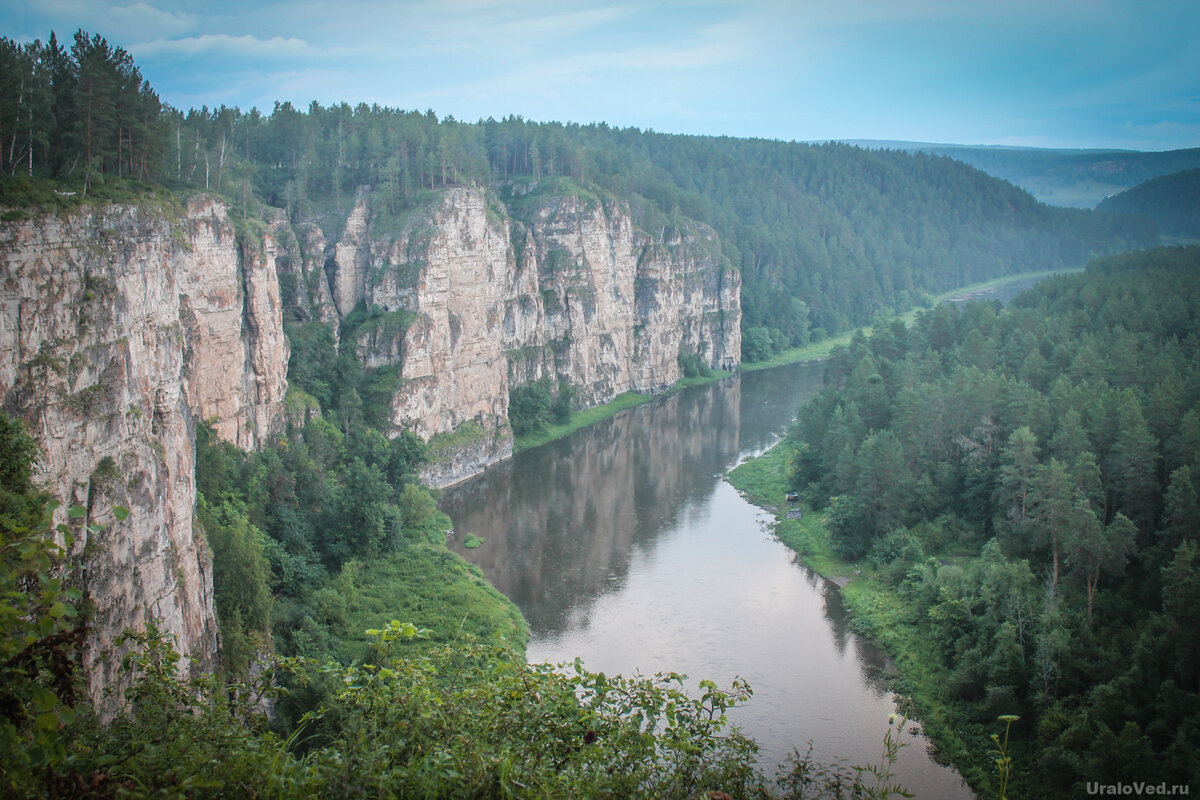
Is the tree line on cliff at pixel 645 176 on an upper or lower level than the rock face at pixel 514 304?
upper

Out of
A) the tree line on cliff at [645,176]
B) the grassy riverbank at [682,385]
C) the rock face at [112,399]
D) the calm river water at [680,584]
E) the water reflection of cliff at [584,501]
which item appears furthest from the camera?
the grassy riverbank at [682,385]

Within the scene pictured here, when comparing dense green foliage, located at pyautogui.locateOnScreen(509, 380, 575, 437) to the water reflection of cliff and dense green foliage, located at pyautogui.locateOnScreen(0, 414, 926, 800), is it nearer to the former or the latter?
the water reflection of cliff

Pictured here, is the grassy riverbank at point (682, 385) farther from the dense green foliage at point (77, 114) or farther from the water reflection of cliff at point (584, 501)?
the dense green foliage at point (77, 114)

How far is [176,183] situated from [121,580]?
2120 cm

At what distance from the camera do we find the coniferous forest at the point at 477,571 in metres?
8.59

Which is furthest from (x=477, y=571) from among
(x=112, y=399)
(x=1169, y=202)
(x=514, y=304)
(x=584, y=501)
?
(x=1169, y=202)

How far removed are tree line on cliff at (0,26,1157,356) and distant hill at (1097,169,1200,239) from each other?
4657mm

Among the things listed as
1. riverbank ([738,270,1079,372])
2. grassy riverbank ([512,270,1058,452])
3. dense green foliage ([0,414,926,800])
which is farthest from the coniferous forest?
riverbank ([738,270,1079,372])

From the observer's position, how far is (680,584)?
124 feet

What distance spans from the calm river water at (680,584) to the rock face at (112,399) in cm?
1290

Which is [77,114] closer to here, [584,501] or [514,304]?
[584,501]

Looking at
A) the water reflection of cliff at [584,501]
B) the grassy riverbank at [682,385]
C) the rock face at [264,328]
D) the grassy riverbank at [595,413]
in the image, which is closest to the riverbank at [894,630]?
the water reflection of cliff at [584,501]

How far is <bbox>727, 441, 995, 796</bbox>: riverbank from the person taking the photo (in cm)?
2555

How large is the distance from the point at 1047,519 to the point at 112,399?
28.9 metres
